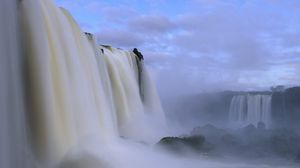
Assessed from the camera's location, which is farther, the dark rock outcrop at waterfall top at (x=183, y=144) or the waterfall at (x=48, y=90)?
the dark rock outcrop at waterfall top at (x=183, y=144)

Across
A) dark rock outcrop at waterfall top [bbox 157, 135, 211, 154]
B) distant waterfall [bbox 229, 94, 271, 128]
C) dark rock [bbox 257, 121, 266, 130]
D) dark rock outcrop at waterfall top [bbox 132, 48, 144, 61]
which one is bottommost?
dark rock outcrop at waterfall top [bbox 157, 135, 211, 154]

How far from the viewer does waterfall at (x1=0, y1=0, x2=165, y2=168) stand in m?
10.3

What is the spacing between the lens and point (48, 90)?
12133 millimetres

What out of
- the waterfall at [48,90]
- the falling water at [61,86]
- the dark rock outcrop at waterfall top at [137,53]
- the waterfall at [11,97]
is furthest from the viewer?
the dark rock outcrop at waterfall top at [137,53]

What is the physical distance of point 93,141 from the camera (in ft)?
51.0

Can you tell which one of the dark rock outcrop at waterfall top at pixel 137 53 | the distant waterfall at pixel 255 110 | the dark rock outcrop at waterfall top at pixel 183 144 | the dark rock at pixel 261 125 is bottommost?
the dark rock outcrop at waterfall top at pixel 183 144

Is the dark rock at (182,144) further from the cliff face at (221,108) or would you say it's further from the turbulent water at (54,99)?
the cliff face at (221,108)

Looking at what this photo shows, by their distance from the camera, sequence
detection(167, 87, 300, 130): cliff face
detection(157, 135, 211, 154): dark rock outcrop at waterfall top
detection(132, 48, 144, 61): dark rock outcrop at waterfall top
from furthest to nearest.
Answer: detection(167, 87, 300, 130): cliff face, detection(132, 48, 144, 61): dark rock outcrop at waterfall top, detection(157, 135, 211, 154): dark rock outcrop at waterfall top

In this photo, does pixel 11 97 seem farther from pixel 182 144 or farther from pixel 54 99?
pixel 182 144

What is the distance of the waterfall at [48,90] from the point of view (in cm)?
1030

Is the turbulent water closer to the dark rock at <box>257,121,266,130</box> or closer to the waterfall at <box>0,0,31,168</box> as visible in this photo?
the waterfall at <box>0,0,31,168</box>

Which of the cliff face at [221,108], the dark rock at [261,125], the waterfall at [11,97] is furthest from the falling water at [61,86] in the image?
the cliff face at [221,108]

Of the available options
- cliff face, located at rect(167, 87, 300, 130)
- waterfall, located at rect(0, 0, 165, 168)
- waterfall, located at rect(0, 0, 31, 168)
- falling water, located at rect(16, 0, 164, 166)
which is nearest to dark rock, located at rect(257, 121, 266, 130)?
cliff face, located at rect(167, 87, 300, 130)

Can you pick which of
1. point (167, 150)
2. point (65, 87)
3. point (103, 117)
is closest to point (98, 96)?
point (103, 117)
